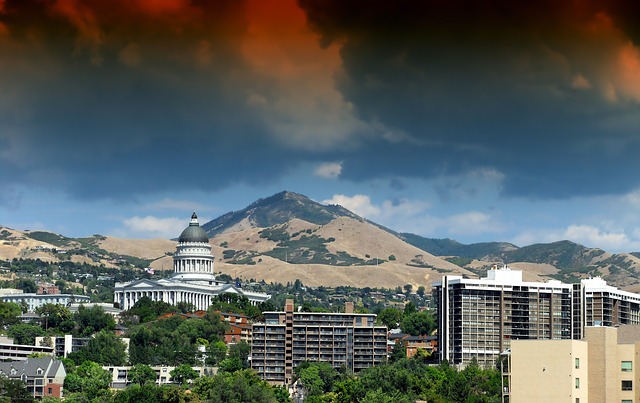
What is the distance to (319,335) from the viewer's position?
19350 cm

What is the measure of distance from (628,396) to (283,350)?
119855 mm

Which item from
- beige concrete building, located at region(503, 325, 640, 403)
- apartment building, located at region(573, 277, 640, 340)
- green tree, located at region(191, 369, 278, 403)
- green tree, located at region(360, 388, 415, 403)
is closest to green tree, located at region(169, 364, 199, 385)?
green tree, located at region(191, 369, 278, 403)

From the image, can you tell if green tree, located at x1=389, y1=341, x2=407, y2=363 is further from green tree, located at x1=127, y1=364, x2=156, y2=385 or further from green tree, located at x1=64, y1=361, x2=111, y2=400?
green tree, located at x1=64, y1=361, x2=111, y2=400

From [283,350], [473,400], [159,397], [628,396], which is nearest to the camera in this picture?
[628,396]

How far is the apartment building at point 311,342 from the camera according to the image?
625 ft

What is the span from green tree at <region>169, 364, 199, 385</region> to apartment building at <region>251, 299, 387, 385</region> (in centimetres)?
746

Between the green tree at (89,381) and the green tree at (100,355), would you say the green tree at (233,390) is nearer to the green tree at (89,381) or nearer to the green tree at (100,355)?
the green tree at (89,381)

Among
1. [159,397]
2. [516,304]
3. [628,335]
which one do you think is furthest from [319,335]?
[628,335]

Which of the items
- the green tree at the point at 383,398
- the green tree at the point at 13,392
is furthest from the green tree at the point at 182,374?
the green tree at the point at 383,398

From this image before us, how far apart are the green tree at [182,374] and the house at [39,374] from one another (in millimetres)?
12712

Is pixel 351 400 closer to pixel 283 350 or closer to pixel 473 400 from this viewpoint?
pixel 473 400

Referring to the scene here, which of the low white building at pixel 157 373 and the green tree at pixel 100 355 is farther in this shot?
the green tree at pixel 100 355

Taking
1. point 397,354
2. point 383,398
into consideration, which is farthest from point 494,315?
point 383,398

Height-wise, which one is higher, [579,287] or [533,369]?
[579,287]
